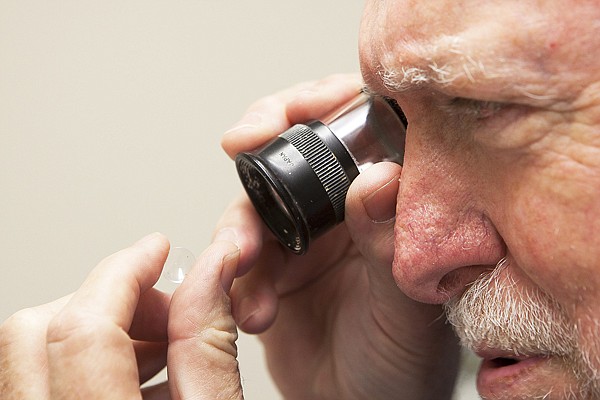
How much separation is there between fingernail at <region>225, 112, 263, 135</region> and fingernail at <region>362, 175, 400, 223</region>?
21 cm

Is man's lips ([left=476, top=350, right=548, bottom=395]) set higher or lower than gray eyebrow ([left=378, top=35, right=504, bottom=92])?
lower

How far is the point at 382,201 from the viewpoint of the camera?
769mm

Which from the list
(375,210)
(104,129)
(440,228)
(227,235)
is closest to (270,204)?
(227,235)

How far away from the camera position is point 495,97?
60 cm

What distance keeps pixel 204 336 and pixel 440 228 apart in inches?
10.1

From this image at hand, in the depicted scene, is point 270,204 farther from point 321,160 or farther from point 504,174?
point 504,174

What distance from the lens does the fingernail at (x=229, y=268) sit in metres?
0.82

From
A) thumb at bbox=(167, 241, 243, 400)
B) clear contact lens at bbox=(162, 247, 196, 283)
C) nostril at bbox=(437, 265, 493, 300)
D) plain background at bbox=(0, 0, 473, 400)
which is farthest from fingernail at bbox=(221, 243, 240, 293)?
plain background at bbox=(0, 0, 473, 400)

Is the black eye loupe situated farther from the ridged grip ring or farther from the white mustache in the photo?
the white mustache

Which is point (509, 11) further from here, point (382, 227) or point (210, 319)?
point (210, 319)

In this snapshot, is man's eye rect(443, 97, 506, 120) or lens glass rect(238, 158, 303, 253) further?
lens glass rect(238, 158, 303, 253)

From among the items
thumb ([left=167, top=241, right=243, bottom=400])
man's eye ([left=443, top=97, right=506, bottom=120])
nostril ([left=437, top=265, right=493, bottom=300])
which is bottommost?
nostril ([left=437, top=265, right=493, bottom=300])

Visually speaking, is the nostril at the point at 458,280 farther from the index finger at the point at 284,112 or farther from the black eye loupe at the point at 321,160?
the index finger at the point at 284,112

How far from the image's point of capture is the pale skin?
58 centimetres
